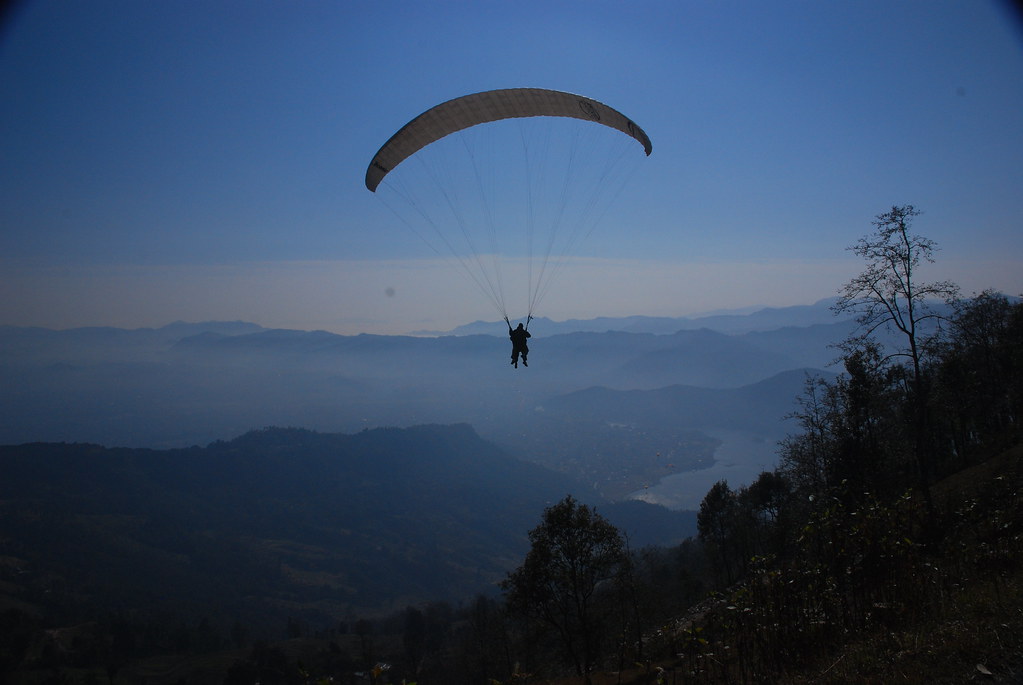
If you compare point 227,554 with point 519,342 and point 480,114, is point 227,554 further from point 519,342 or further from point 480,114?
point 480,114

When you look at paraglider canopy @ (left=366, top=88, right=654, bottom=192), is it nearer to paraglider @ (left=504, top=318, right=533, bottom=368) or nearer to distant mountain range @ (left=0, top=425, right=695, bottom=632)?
paraglider @ (left=504, top=318, right=533, bottom=368)

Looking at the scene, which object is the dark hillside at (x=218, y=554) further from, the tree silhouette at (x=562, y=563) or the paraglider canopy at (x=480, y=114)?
the paraglider canopy at (x=480, y=114)

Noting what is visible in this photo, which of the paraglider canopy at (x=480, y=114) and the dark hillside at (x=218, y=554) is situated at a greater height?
the paraglider canopy at (x=480, y=114)

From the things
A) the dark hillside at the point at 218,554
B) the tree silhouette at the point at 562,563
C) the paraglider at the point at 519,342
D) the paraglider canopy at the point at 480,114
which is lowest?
the dark hillside at the point at 218,554

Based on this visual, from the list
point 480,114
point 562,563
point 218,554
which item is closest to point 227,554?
point 218,554

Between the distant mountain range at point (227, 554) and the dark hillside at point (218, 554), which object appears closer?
the distant mountain range at point (227, 554)

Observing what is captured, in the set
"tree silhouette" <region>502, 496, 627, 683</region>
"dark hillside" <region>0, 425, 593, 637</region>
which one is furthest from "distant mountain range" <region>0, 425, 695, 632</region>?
"tree silhouette" <region>502, 496, 627, 683</region>

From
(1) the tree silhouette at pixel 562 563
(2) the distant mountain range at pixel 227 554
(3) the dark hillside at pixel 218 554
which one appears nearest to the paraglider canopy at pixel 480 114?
(1) the tree silhouette at pixel 562 563

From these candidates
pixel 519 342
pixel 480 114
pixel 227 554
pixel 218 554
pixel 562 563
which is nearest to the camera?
pixel 480 114
